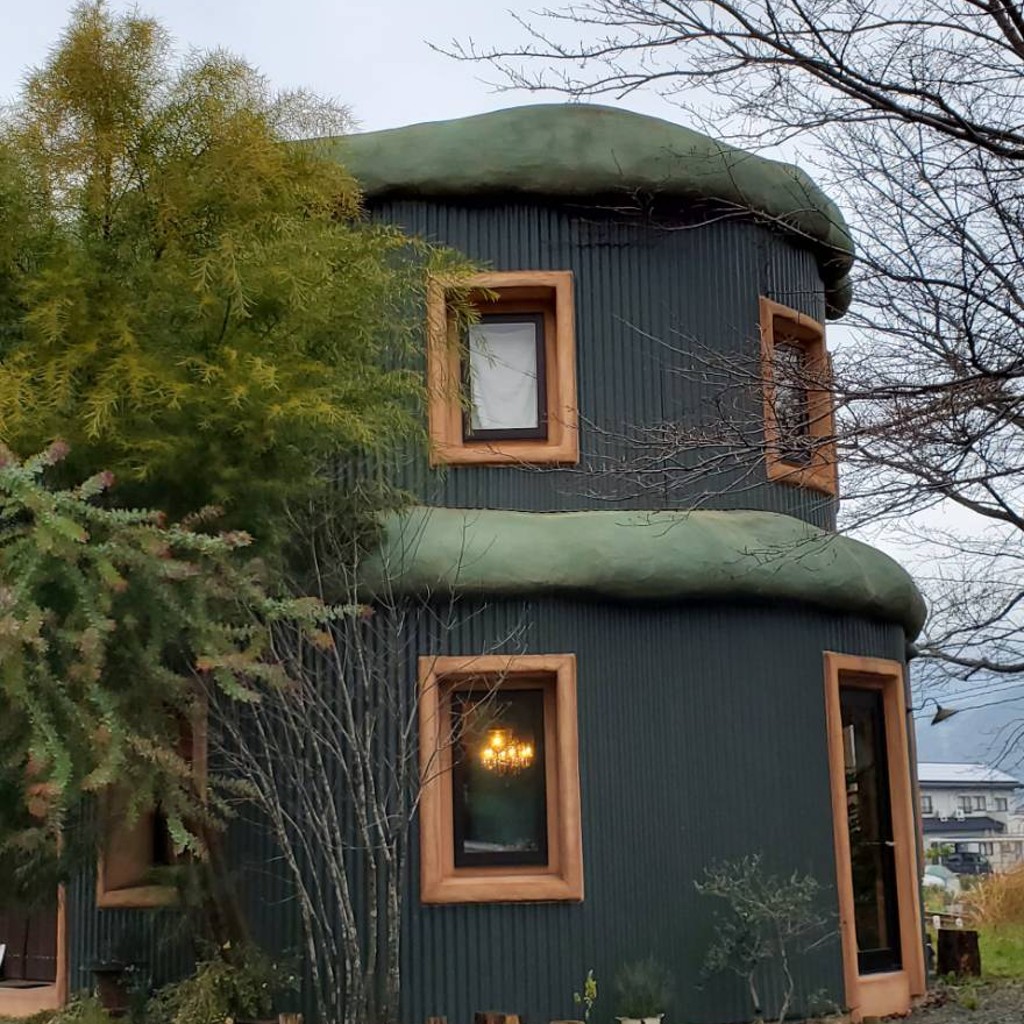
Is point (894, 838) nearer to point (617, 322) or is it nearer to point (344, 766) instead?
point (617, 322)

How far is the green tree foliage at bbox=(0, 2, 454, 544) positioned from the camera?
8.76 m

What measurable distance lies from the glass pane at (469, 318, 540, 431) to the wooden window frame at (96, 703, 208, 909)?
282 centimetres

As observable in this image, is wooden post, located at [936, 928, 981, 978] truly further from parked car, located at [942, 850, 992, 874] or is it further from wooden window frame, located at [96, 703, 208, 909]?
parked car, located at [942, 850, 992, 874]

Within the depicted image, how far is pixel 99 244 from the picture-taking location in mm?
9195

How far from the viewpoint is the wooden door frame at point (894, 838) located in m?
10.4

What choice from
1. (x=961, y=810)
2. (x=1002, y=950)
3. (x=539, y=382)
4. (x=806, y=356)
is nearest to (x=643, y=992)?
(x=539, y=382)

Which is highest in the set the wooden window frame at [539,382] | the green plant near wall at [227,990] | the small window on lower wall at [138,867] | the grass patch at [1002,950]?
the wooden window frame at [539,382]

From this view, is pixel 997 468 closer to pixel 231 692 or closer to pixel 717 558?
pixel 717 558

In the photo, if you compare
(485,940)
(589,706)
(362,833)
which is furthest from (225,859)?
(589,706)

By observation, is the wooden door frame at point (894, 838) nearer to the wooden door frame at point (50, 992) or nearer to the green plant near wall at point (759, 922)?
the green plant near wall at point (759, 922)

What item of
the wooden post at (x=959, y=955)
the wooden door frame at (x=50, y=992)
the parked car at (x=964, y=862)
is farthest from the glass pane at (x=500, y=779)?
the parked car at (x=964, y=862)

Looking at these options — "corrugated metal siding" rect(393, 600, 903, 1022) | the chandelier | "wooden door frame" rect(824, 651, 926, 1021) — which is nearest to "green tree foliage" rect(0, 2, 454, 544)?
"corrugated metal siding" rect(393, 600, 903, 1022)

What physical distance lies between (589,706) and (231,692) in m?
3.02

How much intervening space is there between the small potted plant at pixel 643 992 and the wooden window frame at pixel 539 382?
330 cm
